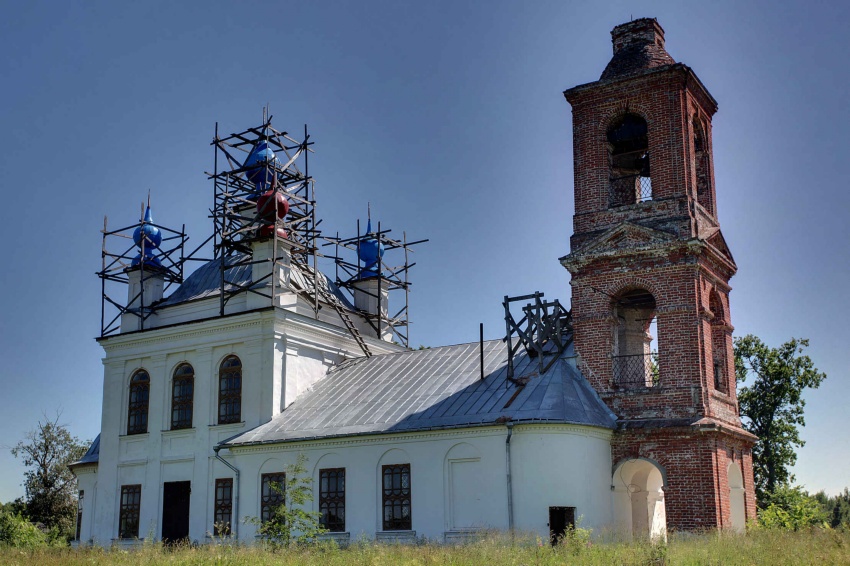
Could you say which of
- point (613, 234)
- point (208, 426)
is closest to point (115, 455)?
point (208, 426)

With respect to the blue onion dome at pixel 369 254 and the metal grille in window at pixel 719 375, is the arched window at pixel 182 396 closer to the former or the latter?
the blue onion dome at pixel 369 254

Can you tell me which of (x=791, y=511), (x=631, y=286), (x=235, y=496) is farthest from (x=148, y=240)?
(x=791, y=511)

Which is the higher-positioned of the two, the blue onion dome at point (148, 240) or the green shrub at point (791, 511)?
Result: the blue onion dome at point (148, 240)

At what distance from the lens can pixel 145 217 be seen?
99.5ft

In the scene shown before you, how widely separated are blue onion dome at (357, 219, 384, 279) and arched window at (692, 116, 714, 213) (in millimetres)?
11475

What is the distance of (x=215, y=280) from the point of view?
28.4 metres

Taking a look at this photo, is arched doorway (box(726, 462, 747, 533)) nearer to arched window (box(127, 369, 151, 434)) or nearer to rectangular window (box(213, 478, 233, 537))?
rectangular window (box(213, 478, 233, 537))

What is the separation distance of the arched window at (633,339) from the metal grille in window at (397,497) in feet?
17.1

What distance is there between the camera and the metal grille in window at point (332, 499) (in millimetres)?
22609

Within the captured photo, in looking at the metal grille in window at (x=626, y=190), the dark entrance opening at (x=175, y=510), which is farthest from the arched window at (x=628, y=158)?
the dark entrance opening at (x=175, y=510)

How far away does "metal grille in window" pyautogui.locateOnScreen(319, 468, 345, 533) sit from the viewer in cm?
2261

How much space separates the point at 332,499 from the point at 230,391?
199 inches

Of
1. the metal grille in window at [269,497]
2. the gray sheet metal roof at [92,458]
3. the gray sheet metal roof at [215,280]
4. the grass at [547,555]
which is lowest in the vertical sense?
the grass at [547,555]

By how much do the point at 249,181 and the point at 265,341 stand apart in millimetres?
6476
